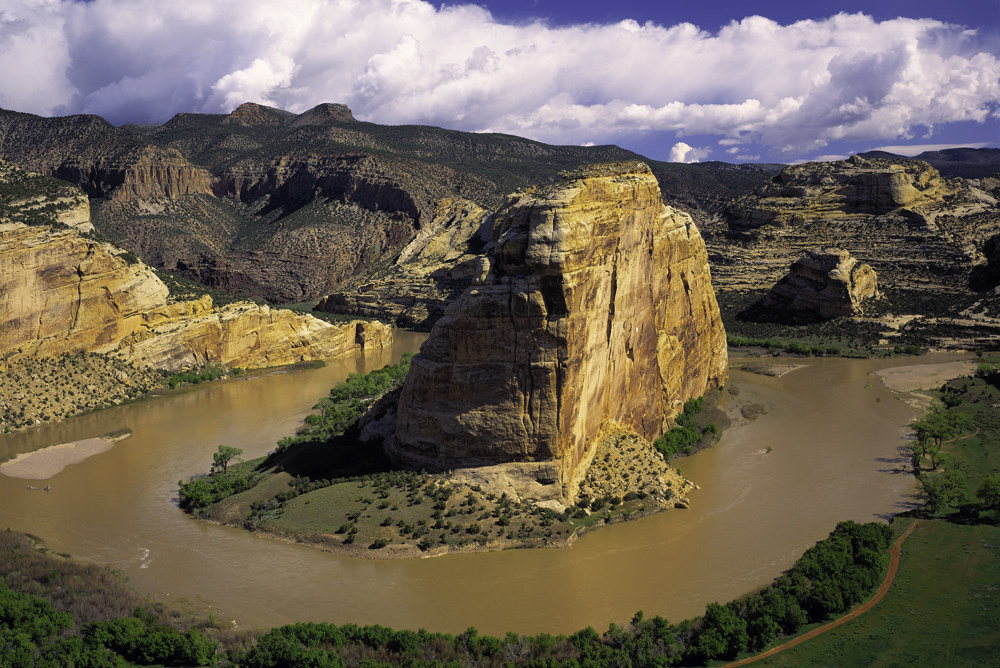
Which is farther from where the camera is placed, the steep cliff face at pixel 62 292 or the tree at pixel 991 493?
the steep cliff face at pixel 62 292

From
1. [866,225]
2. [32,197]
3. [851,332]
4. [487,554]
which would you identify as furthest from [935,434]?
[32,197]

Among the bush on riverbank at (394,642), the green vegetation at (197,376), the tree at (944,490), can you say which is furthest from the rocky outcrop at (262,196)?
the bush on riverbank at (394,642)

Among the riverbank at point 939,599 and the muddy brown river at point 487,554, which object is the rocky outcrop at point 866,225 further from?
the riverbank at point 939,599

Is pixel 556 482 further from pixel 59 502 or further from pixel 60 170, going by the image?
pixel 60 170

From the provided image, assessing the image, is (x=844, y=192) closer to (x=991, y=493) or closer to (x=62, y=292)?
(x=991, y=493)

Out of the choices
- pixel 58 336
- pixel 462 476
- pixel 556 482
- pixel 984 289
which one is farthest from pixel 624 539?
pixel 984 289

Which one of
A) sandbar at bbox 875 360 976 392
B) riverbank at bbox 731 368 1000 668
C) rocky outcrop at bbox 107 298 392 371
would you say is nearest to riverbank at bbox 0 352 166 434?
rocky outcrop at bbox 107 298 392 371
